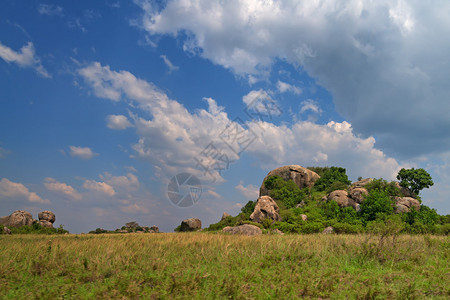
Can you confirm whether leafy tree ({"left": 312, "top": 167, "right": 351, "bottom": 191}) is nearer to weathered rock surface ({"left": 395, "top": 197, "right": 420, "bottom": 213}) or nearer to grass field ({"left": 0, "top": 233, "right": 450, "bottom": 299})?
weathered rock surface ({"left": 395, "top": 197, "right": 420, "bottom": 213})

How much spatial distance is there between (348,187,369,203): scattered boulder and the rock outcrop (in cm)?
4588

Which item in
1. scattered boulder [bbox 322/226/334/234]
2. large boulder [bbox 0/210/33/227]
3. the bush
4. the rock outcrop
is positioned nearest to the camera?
scattered boulder [bbox 322/226/334/234]

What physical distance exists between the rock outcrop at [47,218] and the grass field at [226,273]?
34435mm

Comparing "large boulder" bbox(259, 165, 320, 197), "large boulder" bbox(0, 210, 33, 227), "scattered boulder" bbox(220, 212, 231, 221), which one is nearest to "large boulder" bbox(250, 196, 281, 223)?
"scattered boulder" bbox(220, 212, 231, 221)

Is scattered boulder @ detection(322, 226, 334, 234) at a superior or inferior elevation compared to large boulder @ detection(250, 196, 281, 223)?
inferior

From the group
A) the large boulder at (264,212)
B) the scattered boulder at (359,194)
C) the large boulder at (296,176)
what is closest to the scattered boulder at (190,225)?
the large boulder at (264,212)

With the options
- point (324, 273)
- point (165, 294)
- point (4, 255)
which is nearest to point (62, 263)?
point (4, 255)

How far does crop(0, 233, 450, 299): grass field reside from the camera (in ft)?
26.3

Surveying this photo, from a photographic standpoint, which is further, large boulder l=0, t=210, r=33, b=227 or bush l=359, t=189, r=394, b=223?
bush l=359, t=189, r=394, b=223

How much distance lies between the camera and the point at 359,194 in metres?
44.6

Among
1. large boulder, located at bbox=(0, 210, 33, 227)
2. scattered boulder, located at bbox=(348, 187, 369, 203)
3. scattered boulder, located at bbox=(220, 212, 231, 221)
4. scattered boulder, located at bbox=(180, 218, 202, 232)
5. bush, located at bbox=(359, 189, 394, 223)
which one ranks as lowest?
large boulder, located at bbox=(0, 210, 33, 227)

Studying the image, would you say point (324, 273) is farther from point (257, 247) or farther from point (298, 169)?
point (298, 169)

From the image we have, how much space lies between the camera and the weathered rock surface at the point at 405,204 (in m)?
41.9

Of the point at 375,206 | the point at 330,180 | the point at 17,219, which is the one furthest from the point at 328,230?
the point at 17,219
